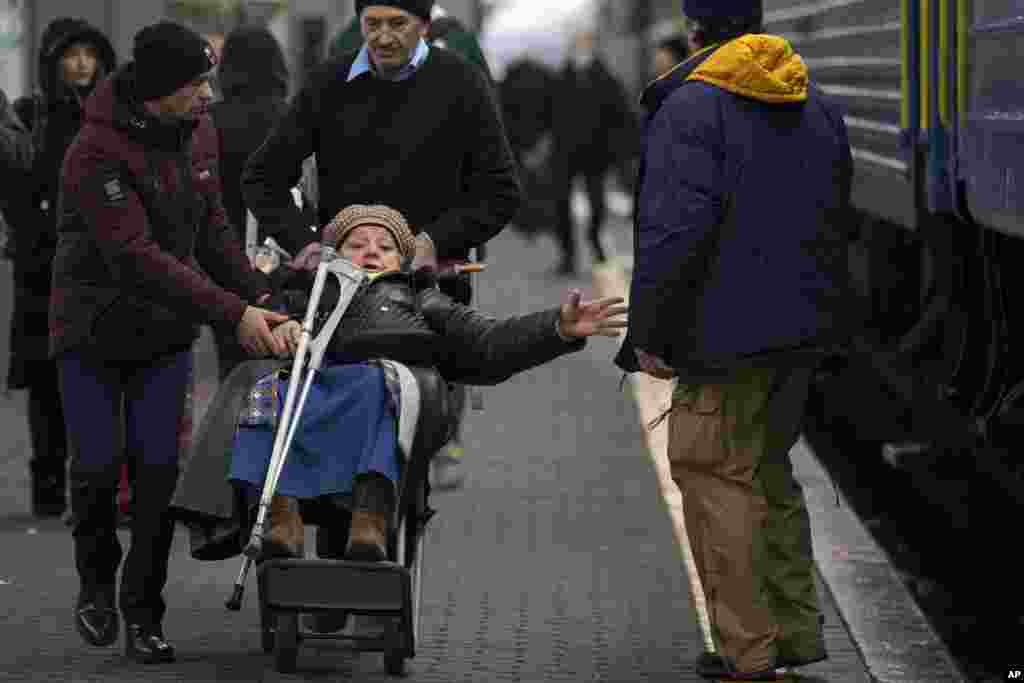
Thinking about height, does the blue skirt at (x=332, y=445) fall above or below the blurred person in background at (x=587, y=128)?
above

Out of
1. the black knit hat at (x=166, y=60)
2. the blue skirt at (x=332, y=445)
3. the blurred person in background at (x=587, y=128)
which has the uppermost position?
the black knit hat at (x=166, y=60)

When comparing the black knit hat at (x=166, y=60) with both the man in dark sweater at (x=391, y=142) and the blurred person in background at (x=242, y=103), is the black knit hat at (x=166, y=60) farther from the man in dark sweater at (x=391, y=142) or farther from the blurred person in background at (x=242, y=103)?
the blurred person in background at (x=242, y=103)

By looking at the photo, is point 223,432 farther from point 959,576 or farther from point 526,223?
point 526,223

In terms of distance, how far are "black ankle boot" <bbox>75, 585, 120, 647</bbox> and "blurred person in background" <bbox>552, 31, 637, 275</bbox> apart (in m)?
14.5

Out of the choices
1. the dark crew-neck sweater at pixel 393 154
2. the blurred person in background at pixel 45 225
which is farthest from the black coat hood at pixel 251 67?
the dark crew-neck sweater at pixel 393 154

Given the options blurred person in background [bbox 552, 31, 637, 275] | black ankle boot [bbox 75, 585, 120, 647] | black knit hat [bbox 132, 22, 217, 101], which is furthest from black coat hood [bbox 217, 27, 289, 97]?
blurred person in background [bbox 552, 31, 637, 275]

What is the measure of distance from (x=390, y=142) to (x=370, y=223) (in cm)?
60

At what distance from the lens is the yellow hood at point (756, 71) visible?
21.4ft

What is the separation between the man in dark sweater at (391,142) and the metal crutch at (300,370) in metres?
0.67

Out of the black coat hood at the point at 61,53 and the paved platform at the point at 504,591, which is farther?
the black coat hood at the point at 61,53

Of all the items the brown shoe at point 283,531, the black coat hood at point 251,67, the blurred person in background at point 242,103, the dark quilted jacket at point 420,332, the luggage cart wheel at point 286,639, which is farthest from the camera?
the black coat hood at point 251,67

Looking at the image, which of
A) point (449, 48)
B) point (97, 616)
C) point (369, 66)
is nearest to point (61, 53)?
point (449, 48)

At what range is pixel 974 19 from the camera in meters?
8.92

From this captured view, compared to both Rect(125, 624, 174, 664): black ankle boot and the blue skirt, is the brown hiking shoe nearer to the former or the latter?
the blue skirt
